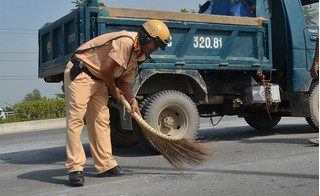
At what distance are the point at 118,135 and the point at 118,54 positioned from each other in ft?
9.78

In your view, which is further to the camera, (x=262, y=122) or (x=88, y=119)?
(x=262, y=122)

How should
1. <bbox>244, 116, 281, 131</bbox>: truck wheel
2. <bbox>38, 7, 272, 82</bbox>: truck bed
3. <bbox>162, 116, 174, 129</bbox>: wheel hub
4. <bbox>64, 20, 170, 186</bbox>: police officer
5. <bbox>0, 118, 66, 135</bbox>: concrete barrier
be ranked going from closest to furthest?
<bbox>64, 20, 170, 186</bbox>: police officer < <bbox>38, 7, 272, 82</bbox>: truck bed < <bbox>162, 116, 174, 129</bbox>: wheel hub < <bbox>244, 116, 281, 131</bbox>: truck wheel < <bbox>0, 118, 66, 135</bbox>: concrete barrier

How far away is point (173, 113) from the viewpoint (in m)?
6.35

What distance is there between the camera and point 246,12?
7.55m

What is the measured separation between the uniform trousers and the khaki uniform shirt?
0.49ft

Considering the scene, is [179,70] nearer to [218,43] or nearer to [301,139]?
[218,43]

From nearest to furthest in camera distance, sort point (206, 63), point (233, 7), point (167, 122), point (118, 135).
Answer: point (167, 122) < point (206, 63) < point (118, 135) < point (233, 7)

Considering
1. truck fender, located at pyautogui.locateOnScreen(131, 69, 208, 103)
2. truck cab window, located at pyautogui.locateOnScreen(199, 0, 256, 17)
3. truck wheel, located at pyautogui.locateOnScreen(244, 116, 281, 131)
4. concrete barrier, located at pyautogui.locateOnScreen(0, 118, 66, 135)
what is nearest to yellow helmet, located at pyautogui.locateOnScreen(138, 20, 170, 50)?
truck fender, located at pyautogui.locateOnScreen(131, 69, 208, 103)

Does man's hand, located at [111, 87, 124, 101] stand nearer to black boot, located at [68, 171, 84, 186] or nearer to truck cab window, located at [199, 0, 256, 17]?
black boot, located at [68, 171, 84, 186]

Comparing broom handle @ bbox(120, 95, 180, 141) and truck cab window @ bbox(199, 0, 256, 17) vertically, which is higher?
truck cab window @ bbox(199, 0, 256, 17)

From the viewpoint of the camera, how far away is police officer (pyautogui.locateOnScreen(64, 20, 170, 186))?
4367mm

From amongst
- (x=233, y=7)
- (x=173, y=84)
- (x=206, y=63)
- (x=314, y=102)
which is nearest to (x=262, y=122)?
(x=314, y=102)

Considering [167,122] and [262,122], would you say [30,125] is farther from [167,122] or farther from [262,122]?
[167,122]

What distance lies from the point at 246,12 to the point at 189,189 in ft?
14.6
